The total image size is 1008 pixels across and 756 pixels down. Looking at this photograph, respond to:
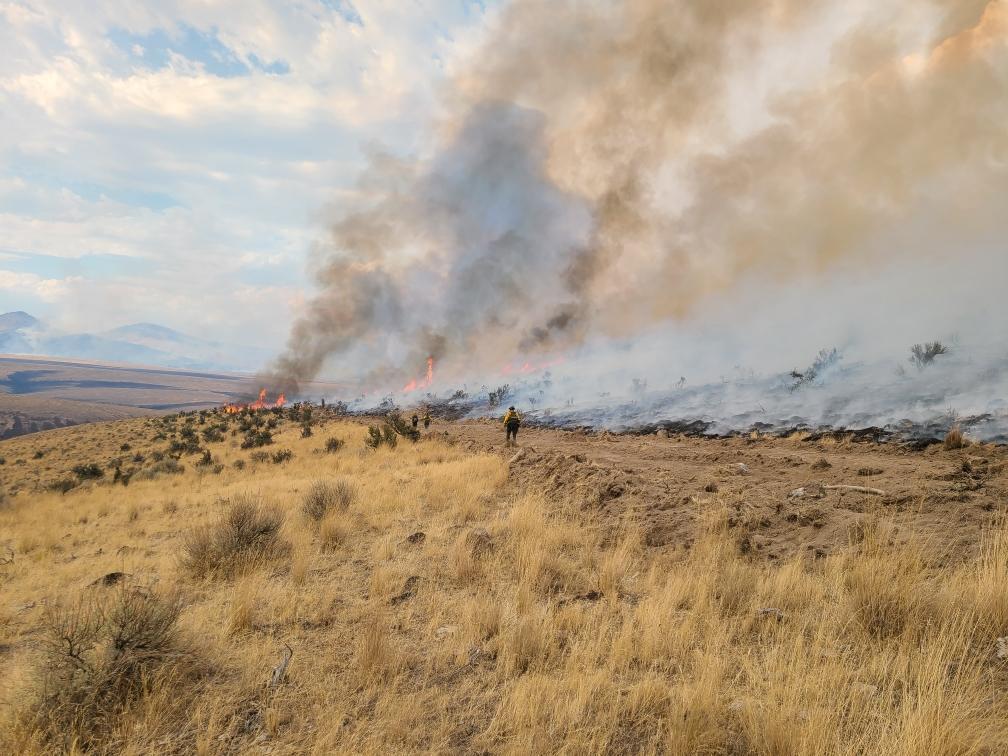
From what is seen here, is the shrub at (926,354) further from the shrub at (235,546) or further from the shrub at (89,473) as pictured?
the shrub at (89,473)

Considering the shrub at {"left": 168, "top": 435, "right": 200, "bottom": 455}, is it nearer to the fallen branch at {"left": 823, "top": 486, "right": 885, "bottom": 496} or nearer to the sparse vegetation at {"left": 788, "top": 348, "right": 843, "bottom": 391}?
the fallen branch at {"left": 823, "top": 486, "right": 885, "bottom": 496}

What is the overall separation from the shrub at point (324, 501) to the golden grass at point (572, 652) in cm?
208

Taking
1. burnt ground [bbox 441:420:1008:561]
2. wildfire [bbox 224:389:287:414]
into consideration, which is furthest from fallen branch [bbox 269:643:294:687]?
wildfire [bbox 224:389:287:414]

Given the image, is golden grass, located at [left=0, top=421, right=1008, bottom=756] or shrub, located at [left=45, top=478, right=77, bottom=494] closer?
golden grass, located at [left=0, top=421, right=1008, bottom=756]

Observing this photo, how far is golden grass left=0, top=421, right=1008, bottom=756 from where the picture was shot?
2943 mm

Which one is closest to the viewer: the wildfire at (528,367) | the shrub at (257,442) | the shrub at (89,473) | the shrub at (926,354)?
the shrub at (926,354)

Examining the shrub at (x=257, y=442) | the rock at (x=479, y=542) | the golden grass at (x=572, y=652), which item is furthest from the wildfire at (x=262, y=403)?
the rock at (x=479, y=542)

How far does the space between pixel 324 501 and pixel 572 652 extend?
735 centimetres

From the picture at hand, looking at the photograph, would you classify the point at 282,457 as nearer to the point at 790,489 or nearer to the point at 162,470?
the point at 162,470

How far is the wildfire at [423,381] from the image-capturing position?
69.0m

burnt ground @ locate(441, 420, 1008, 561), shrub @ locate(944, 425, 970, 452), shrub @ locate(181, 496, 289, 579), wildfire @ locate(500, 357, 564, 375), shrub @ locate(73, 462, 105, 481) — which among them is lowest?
shrub @ locate(73, 462, 105, 481)

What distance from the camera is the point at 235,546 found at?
723cm

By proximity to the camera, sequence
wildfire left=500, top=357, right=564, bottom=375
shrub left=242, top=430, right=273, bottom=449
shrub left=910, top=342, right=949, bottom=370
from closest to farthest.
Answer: shrub left=910, top=342, right=949, bottom=370, shrub left=242, top=430, right=273, bottom=449, wildfire left=500, top=357, right=564, bottom=375

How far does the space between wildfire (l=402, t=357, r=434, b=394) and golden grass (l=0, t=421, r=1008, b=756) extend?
61.8 meters
